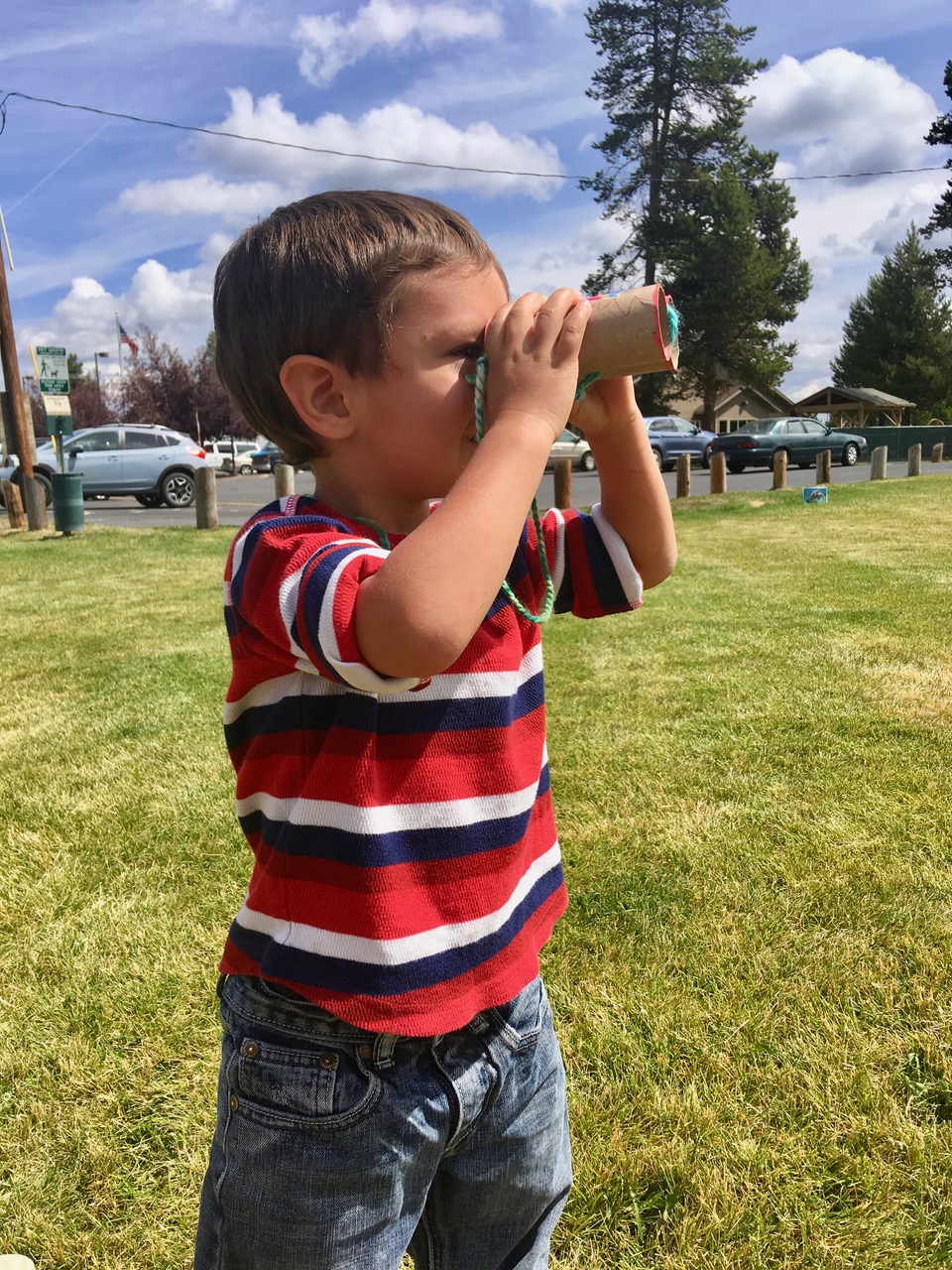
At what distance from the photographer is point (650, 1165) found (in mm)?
1947

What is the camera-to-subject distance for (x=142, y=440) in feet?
68.7

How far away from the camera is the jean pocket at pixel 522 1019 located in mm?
1254

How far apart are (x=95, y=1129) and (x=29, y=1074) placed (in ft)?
0.96

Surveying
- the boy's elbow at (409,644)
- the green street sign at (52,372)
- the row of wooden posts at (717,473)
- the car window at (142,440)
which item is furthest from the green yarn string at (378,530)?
the car window at (142,440)

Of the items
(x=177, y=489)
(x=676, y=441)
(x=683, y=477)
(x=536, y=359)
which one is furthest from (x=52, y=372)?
(x=676, y=441)

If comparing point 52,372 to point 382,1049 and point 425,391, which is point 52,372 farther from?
point 382,1049

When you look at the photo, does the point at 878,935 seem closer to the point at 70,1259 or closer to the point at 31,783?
the point at 70,1259

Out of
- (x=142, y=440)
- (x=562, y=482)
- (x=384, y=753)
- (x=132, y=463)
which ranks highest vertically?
(x=142, y=440)

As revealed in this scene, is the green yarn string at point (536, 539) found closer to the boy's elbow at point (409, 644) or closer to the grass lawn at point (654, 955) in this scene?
the boy's elbow at point (409, 644)

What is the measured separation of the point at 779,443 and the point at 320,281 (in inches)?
1001

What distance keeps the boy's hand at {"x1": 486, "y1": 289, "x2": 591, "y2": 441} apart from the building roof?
160 feet

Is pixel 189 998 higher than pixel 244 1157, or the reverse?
pixel 244 1157

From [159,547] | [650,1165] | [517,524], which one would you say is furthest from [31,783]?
[159,547]

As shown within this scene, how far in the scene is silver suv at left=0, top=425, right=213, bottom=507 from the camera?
→ 67.4 feet
